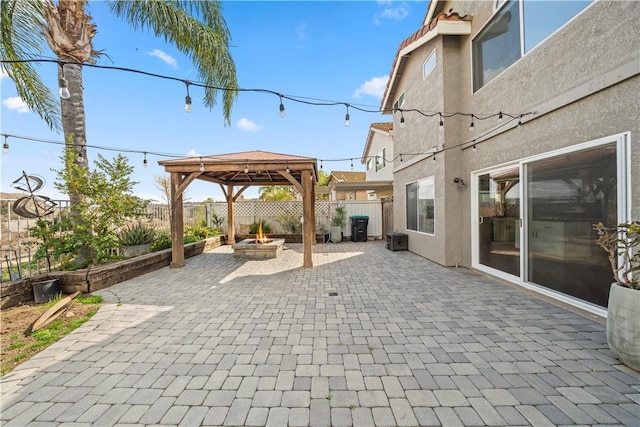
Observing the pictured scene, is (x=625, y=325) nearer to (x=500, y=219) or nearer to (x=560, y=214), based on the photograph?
(x=560, y=214)

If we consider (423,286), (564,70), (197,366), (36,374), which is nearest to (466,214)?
(423,286)

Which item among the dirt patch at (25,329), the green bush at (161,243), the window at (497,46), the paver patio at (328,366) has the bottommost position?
the paver patio at (328,366)

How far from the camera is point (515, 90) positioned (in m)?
4.72

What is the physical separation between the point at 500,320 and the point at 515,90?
401 cm

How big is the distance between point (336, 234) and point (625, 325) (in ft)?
31.1

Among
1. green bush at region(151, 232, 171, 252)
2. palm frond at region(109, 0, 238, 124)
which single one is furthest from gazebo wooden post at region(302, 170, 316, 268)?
green bush at region(151, 232, 171, 252)

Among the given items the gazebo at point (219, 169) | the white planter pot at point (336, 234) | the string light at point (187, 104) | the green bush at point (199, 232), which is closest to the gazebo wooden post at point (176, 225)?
the gazebo at point (219, 169)

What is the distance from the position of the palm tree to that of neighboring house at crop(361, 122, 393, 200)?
7.50 metres

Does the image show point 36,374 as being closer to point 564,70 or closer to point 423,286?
point 423,286

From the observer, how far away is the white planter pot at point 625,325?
2.29 metres

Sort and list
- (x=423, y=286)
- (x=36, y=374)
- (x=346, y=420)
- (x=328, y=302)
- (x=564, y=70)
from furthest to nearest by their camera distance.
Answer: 1. (x=423, y=286)
2. (x=328, y=302)
3. (x=564, y=70)
4. (x=36, y=374)
5. (x=346, y=420)

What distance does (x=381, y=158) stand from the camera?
39.6 ft

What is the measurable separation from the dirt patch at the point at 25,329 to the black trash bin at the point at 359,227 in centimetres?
925

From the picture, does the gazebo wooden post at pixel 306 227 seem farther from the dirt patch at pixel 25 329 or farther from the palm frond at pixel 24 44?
the palm frond at pixel 24 44
